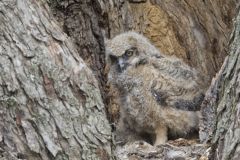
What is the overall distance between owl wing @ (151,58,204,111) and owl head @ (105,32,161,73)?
10 cm

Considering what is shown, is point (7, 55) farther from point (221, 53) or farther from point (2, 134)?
point (221, 53)

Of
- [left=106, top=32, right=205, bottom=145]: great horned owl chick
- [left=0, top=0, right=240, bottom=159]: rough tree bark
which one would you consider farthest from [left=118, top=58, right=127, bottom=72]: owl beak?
[left=0, top=0, right=240, bottom=159]: rough tree bark

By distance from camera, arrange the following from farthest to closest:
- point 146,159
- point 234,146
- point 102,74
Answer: point 102,74 → point 146,159 → point 234,146

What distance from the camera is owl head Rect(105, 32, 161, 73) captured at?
4.75 m

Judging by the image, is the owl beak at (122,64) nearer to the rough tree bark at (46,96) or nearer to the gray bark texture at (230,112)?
the rough tree bark at (46,96)

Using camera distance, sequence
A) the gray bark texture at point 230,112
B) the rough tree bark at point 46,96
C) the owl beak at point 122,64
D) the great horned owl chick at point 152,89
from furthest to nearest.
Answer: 1. the owl beak at point 122,64
2. the great horned owl chick at point 152,89
3. the rough tree bark at point 46,96
4. the gray bark texture at point 230,112


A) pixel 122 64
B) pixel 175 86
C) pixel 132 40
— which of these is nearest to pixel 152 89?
pixel 175 86

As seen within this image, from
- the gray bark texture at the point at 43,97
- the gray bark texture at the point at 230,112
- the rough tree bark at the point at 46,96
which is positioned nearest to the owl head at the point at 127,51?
the rough tree bark at the point at 46,96

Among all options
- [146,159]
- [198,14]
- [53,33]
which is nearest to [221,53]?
[198,14]

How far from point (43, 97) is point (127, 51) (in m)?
1.63

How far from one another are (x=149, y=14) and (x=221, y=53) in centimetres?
72

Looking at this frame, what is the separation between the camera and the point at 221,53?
556 centimetres

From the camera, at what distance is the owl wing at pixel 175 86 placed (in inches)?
183

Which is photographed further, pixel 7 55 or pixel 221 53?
pixel 221 53
